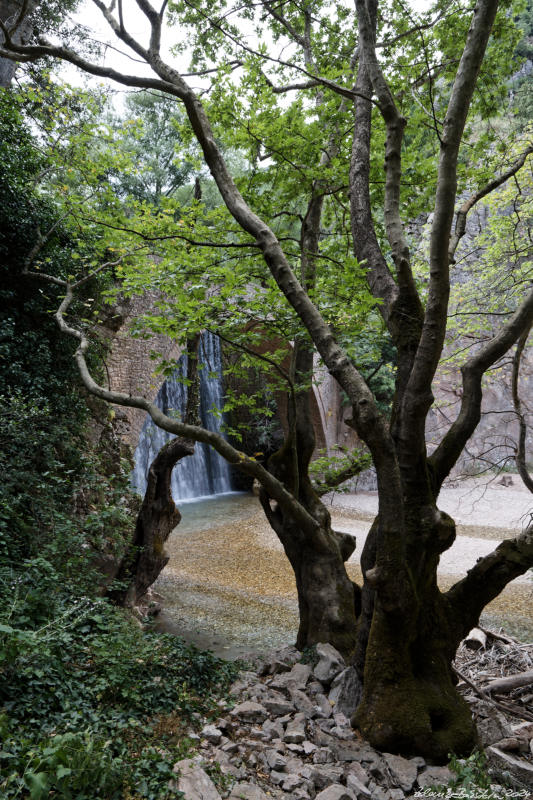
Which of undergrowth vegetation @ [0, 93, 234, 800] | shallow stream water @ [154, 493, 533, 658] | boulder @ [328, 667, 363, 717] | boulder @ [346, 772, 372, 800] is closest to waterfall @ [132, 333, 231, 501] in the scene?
shallow stream water @ [154, 493, 533, 658]

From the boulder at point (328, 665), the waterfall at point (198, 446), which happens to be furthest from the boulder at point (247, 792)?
the waterfall at point (198, 446)

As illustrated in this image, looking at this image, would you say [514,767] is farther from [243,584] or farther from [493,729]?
[243,584]

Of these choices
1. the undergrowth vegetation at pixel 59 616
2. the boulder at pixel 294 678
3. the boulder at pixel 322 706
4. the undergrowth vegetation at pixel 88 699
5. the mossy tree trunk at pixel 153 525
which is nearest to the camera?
the undergrowth vegetation at pixel 88 699

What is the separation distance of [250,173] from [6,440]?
3360 mm

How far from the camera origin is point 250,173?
443cm

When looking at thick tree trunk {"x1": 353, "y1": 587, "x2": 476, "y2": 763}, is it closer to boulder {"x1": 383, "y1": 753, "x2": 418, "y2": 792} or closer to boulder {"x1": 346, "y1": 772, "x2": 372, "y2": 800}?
boulder {"x1": 383, "y1": 753, "x2": 418, "y2": 792}

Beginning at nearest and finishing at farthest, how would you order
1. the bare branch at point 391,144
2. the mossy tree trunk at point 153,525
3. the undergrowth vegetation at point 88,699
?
the undergrowth vegetation at point 88,699 < the bare branch at point 391,144 < the mossy tree trunk at point 153,525

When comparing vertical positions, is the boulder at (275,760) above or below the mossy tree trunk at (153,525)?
below

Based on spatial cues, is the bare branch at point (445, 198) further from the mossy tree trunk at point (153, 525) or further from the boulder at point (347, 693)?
the mossy tree trunk at point (153, 525)

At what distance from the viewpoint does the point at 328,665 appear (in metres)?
3.79

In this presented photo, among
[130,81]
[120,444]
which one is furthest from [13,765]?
[120,444]

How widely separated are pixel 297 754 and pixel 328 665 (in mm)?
1005

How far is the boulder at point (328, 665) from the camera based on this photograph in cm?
372

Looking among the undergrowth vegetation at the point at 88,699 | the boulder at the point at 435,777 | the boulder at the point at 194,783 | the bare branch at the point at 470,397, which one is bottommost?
the boulder at the point at 435,777
